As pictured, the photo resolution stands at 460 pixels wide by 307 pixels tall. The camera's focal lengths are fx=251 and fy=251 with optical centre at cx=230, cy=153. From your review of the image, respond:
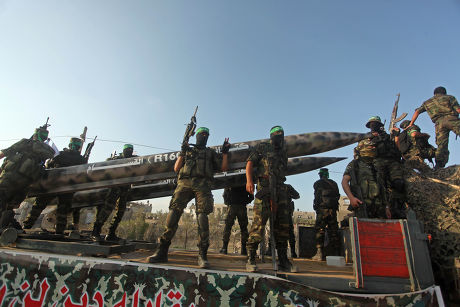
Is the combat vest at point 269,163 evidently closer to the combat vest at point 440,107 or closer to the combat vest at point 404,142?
the combat vest at point 404,142

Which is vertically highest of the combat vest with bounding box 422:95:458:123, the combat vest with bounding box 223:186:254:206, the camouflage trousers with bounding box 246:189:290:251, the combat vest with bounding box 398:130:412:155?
the combat vest with bounding box 422:95:458:123

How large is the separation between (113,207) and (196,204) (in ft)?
12.2

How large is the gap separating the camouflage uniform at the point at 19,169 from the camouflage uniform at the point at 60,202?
3.47 ft

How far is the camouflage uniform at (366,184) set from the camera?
415 cm

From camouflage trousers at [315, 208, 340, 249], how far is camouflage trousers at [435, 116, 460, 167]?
2821 mm

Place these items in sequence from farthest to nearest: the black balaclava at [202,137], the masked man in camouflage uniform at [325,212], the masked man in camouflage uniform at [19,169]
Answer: the masked man in camouflage uniform at [325,212] < the masked man in camouflage uniform at [19,169] < the black balaclava at [202,137]

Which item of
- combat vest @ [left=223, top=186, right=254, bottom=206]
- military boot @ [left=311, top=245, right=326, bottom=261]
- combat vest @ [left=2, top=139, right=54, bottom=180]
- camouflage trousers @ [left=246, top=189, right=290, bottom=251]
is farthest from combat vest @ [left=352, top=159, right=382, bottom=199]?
combat vest @ [left=2, top=139, right=54, bottom=180]

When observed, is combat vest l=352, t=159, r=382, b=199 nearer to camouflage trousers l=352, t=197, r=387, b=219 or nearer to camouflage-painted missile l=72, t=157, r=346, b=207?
camouflage trousers l=352, t=197, r=387, b=219

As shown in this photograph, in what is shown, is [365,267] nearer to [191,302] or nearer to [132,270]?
[191,302]

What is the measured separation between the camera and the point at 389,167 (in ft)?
15.7

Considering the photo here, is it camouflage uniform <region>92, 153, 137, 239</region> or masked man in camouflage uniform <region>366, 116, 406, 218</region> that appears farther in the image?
camouflage uniform <region>92, 153, 137, 239</region>

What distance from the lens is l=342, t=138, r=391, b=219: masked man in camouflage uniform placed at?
4117 millimetres

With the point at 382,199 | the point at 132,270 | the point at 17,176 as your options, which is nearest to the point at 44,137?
the point at 17,176

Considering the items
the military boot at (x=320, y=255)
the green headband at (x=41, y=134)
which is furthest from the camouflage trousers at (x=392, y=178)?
the green headband at (x=41, y=134)
